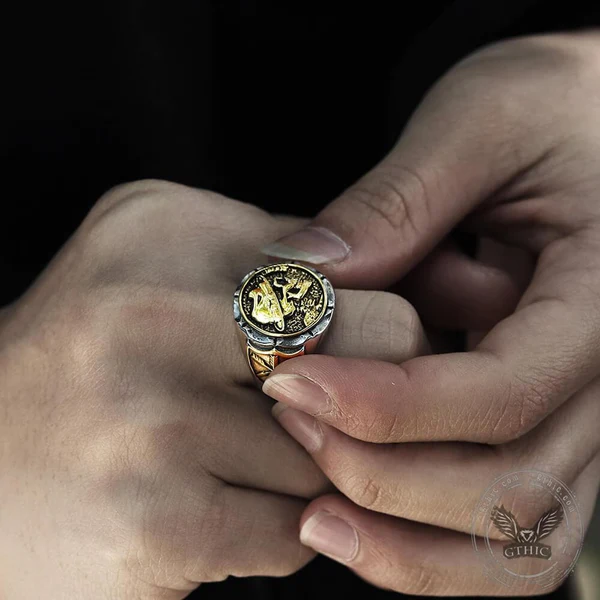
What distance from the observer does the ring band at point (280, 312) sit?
1360 mm

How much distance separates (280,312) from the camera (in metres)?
1.40

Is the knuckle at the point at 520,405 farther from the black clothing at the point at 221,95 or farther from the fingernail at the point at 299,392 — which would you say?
the black clothing at the point at 221,95

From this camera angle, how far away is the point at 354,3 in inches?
74.9

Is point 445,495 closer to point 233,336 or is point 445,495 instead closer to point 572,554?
point 572,554

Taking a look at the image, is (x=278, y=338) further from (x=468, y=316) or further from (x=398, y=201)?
(x=468, y=316)

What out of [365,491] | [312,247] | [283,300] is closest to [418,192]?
[312,247]

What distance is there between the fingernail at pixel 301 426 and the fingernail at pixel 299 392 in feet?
0.31

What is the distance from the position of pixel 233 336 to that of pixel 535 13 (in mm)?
1151

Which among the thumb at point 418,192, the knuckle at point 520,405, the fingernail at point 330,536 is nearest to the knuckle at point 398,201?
the thumb at point 418,192

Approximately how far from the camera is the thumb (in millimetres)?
1500

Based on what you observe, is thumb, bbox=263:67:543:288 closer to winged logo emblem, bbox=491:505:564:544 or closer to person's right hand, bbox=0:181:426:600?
person's right hand, bbox=0:181:426:600

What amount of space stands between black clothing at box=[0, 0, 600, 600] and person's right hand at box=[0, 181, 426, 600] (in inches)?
15.7

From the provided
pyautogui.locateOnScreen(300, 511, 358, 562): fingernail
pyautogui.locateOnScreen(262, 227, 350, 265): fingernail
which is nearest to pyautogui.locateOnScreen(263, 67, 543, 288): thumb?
pyautogui.locateOnScreen(262, 227, 350, 265): fingernail

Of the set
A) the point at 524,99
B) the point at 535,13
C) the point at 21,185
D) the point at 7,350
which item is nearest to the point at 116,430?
the point at 7,350
